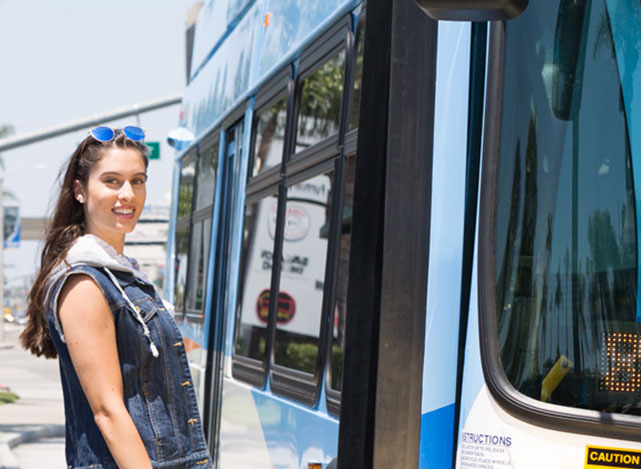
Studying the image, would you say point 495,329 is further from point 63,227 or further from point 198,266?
point 198,266

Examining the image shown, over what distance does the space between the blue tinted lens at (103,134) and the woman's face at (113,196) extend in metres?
0.03

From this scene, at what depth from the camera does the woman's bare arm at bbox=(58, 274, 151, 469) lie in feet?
8.51

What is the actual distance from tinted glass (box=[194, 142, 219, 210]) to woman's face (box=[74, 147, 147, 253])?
14.3 ft

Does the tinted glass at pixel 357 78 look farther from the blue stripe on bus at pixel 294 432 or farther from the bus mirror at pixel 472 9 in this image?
the bus mirror at pixel 472 9

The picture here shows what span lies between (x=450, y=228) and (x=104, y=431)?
3.22 ft

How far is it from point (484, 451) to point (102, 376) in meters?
0.92

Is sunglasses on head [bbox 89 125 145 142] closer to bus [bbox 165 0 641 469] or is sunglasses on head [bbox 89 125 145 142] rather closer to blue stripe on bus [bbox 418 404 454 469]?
bus [bbox 165 0 641 469]

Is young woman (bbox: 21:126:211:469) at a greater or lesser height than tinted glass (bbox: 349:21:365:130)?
lesser

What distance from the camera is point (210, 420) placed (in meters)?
6.65

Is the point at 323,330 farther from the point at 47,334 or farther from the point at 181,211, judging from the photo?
the point at 181,211

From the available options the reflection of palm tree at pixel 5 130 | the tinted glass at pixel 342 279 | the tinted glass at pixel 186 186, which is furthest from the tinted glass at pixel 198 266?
the reflection of palm tree at pixel 5 130

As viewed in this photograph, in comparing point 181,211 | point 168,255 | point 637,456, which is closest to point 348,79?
point 637,456

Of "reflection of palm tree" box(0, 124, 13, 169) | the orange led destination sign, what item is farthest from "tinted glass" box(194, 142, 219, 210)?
"reflection of palm tree" box(0, 124, 13, 169)

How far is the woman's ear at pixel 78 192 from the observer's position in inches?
115
